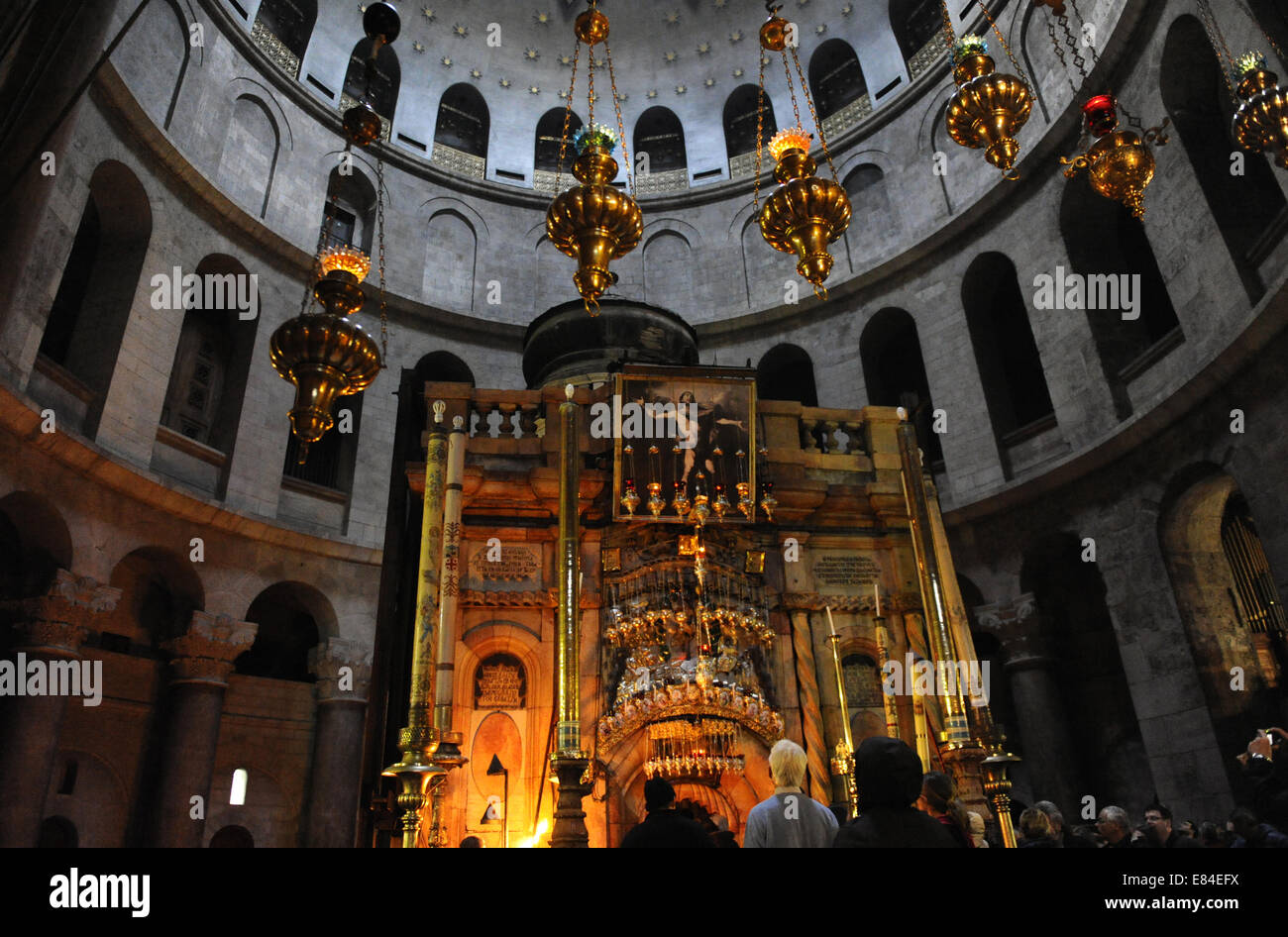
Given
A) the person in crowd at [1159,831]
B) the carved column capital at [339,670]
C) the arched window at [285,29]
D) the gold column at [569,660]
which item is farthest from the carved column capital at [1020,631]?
the arched window at [285,29]

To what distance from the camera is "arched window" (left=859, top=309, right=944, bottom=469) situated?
61.4 feet

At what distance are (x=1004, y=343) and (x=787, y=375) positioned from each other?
5.63 metres

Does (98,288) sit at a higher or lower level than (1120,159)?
higher

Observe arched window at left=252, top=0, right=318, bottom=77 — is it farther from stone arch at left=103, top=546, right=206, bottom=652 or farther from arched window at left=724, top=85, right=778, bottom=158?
stone arch at left=103, top=546, right=206, bottom=652

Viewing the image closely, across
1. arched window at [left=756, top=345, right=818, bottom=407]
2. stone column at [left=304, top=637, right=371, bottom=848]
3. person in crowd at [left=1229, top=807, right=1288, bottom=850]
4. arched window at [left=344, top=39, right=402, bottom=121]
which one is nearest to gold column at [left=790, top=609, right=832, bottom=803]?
person in crowd at [left=1229, top=807, right=1288, bottom=850]

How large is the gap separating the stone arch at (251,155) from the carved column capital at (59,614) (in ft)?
27.3

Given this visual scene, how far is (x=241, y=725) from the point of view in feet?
48.2

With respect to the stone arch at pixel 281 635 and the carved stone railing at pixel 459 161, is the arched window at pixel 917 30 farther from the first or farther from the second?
the stone arch at pixel 281 635

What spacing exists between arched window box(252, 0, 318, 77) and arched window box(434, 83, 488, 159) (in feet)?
11.9

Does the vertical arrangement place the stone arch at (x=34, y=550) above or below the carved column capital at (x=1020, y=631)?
above

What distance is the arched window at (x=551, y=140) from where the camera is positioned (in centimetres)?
2286

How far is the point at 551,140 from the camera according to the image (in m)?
23.0

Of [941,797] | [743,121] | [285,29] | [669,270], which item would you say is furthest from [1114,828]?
[285,29]

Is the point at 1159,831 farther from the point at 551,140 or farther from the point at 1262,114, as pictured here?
the point at 551,140
